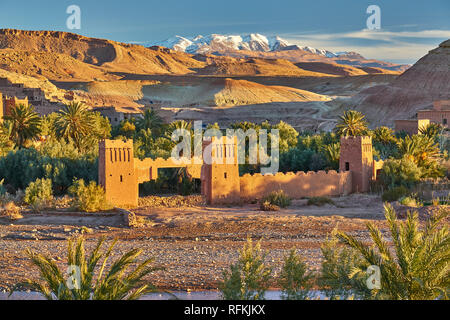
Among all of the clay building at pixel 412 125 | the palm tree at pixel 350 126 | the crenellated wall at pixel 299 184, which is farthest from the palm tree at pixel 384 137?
the crenellated wall at pixel 299 184

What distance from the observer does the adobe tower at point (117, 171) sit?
21.1m

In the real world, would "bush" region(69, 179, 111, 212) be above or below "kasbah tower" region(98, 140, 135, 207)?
below

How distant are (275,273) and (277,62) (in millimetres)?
152122

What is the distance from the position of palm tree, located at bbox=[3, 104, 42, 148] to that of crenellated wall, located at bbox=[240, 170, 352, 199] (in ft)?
48.6

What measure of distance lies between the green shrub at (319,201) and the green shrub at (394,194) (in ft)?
6.95

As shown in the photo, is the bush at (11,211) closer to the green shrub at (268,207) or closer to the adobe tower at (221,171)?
the adobe tower at (221,171)

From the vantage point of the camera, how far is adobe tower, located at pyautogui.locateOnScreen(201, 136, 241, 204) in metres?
21.9

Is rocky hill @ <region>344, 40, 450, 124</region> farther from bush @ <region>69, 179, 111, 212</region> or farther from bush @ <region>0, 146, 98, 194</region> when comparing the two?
bush @ <region>69, 179, 111, 212</region>

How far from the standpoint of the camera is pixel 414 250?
8.79 meters

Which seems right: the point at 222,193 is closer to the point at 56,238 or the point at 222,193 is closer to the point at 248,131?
the point at 56,238

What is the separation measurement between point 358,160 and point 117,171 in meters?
9.89

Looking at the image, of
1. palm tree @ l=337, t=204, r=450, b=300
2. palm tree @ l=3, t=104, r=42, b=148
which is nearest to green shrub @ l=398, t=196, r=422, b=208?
palm tree @ l=337, t=204, r=450, b=300

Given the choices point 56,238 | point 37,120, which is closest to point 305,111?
point 37,120

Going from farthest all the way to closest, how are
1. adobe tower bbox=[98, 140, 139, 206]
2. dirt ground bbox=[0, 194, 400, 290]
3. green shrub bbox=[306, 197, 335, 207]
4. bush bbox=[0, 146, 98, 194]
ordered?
bush bbox=[0, 146, 98, 194], green shrub bbox=[306, 197, 335, 207], adobe tower bbox=[98, 140, 139, 206], dirt ground bbox=[0, 194, 400, 290]
